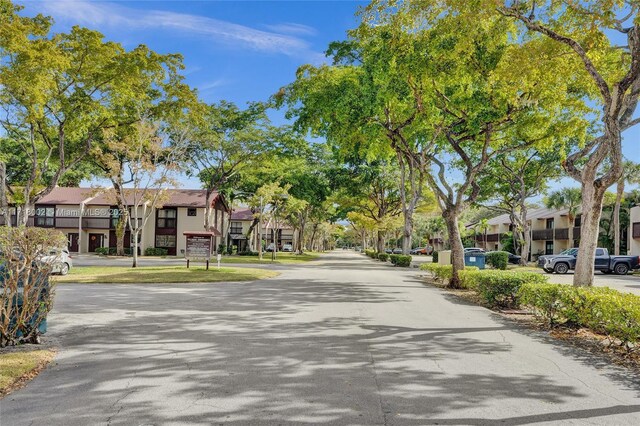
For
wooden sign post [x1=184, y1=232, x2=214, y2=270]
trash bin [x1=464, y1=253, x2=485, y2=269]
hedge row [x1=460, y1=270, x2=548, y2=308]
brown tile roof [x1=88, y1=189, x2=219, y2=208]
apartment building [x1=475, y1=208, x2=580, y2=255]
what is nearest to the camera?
hedge row [x1=460, y1=270, x2=548, y2=308]

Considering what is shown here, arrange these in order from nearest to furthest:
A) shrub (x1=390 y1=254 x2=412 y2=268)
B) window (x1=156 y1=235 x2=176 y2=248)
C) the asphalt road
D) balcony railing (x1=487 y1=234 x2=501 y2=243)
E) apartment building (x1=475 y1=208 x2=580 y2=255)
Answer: the asphalt road → shrub (x1=390 y1=254 x2=412 y2=268) → window (x1=156 y1=235 x2=176 y2=248) → apartment building (x1=475 y1=208 x2=580 y2=255) → balcony railing (x1=487 y1=234 x2=501 y2=243)

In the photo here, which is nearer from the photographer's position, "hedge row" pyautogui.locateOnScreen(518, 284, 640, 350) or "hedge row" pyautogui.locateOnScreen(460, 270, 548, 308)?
"hedge row" pyautogui.locateOnScreen(518, 284, 640, 350)

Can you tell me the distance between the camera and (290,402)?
4.82 meters

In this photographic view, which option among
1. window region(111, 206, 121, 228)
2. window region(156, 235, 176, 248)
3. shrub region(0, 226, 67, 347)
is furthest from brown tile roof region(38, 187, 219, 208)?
shrub region(0, 226, 67, 347)

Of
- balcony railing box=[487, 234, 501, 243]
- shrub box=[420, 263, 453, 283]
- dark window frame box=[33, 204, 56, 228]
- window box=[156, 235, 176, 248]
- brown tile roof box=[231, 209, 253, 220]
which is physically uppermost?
brown tile roof box=[231, 209, 253, 220]

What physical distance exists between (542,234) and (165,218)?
43.8 m

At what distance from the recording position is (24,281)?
22.6ft

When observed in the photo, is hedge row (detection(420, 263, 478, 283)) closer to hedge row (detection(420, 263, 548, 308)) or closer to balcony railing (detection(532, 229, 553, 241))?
hedge row (detection(420, 263, 548, 308))

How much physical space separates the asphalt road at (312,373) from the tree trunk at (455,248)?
22.9ft

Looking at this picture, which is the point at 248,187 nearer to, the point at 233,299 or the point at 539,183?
the point at 539,183

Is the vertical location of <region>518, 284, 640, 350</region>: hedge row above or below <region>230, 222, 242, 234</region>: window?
below

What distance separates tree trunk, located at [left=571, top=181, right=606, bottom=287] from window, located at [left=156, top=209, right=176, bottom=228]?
46066 mm

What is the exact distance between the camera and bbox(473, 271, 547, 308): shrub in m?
12.0

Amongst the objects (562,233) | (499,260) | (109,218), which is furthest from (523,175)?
(109,218)
